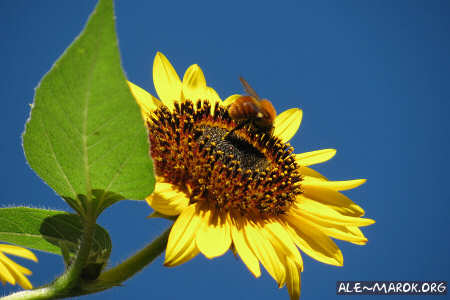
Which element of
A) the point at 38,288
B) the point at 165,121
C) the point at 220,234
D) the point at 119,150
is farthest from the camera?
the point at 165,121

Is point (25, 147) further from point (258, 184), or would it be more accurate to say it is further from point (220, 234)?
point (258, 184)

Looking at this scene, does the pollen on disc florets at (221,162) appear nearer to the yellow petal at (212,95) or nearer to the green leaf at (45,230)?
the yellow petal at (212,95)

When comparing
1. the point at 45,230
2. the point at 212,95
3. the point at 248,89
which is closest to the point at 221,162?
the point at 248,89

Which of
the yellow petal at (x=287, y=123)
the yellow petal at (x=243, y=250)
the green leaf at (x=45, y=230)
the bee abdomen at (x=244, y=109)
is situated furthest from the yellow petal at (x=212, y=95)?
the green leaf at (x=45, y=230)

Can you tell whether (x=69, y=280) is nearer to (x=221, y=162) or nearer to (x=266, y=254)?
(x=266, y=254)

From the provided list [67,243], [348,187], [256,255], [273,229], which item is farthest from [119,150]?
[348,187]
